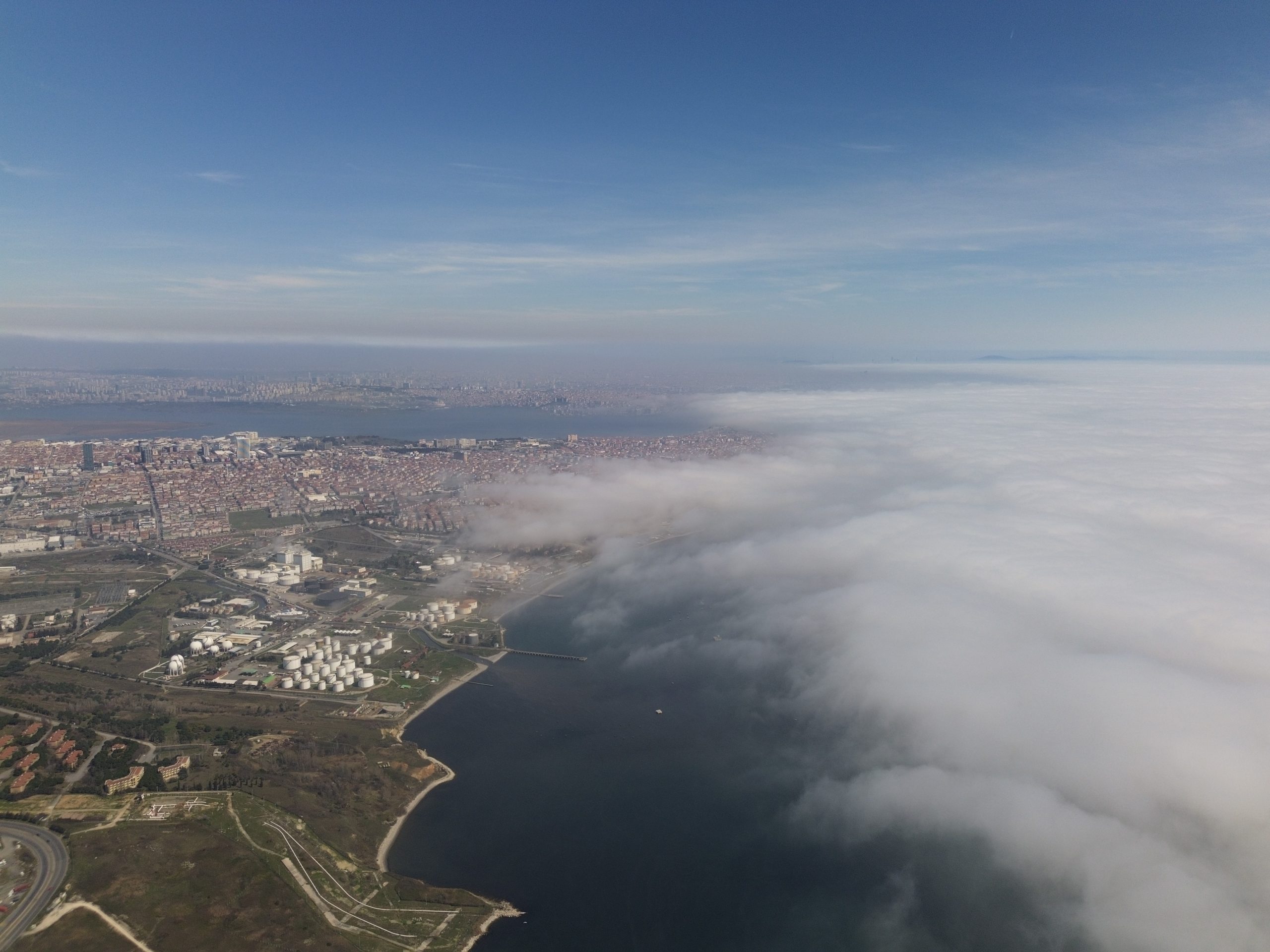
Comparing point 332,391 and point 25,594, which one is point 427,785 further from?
point 332,391

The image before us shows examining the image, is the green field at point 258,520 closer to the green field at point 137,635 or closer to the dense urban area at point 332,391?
the green field at point 137,635

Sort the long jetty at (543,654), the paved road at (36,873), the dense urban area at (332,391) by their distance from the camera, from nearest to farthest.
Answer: the paved road at (36,873) → the long jetty at (543,654) → the dense urban area at (332,391)

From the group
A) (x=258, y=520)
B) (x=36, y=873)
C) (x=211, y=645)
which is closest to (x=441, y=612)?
(x=211, y=645)

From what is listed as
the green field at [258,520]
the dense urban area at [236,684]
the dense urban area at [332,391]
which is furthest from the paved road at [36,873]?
the dense urban area at [332,391]

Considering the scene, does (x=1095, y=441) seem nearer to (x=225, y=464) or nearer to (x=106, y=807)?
(x=106, y=807)

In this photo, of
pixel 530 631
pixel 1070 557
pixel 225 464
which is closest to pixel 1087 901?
pixel 1070 557

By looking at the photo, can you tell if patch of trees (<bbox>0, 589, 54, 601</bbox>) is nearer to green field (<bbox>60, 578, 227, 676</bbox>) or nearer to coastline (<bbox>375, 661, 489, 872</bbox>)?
green field (<bbox>60, 578, 227, 676</bbox>)

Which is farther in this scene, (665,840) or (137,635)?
(137,635)
